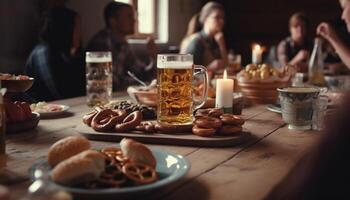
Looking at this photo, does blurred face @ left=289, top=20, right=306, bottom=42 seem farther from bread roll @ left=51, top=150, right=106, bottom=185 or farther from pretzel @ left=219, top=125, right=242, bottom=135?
bread roll @ left=51, top=150, right=106, bottom=185

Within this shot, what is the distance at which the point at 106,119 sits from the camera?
1.28m

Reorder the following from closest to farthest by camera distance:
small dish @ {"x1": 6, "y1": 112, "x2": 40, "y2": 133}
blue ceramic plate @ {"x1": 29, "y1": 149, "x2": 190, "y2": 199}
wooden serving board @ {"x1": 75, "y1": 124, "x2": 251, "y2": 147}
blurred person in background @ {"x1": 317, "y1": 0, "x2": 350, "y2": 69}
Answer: blue ceramic plate @ {"x1": 29, "y1": 149, "x2": 190, "y2": 199} < wooden serving board @ {"x1": 75, "y1": 124, "x2": 251, "y2": 147} < small dish @ {"x1": 6, "y1": 112, "x2": 40, "y2": 133} < blurred person in background @ {"x1": 317, "y1": 0, "x2": 350, "y2": 69}

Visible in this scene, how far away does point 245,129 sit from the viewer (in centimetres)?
138

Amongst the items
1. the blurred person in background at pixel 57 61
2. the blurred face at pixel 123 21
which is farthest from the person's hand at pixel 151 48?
the blurred person in background at pixel 57 61

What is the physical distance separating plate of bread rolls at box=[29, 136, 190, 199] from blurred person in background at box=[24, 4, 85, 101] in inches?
89.7

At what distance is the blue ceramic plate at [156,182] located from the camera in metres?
0.72

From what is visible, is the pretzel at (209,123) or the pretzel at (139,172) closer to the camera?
the pretzel at (139,172)

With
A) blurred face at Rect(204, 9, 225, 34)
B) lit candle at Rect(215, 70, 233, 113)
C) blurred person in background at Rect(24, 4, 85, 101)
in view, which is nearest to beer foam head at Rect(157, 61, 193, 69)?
lit candle at Rect(215, 70, 233, 113)

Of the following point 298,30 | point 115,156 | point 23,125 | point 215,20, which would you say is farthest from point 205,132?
point 298,30

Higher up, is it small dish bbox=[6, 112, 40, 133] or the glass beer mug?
the glass beer mug

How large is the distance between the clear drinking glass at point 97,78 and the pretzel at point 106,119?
1.67 ft

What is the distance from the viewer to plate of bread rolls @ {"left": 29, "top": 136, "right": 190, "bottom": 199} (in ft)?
2.38

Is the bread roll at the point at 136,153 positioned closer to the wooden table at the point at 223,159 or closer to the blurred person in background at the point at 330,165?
the wooden table at the point at 223,159

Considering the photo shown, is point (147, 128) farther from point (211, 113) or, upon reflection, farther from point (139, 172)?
point (139, 172)
